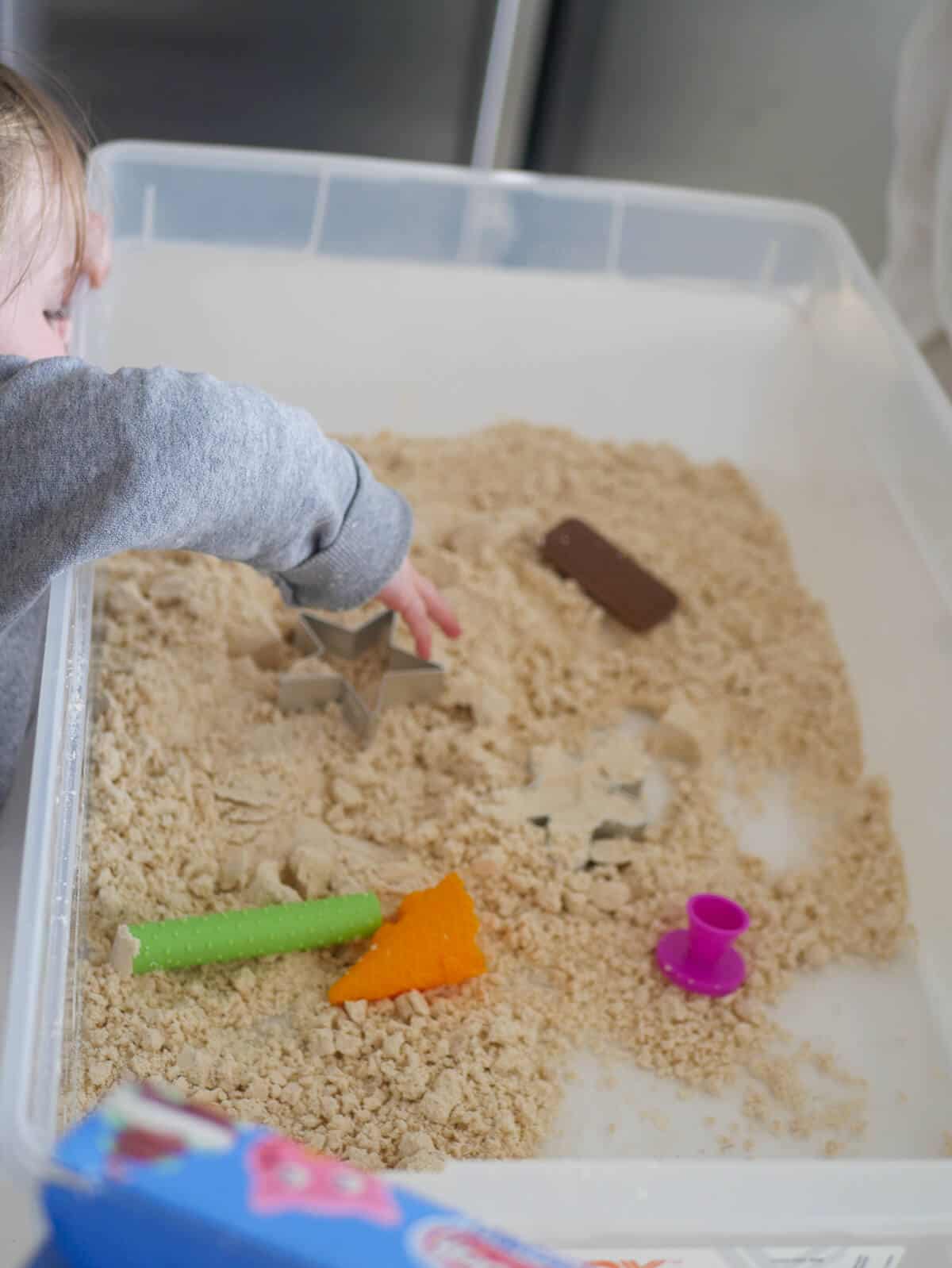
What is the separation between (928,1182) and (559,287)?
88cm

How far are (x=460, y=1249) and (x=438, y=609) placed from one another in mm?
598

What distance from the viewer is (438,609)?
977 mm

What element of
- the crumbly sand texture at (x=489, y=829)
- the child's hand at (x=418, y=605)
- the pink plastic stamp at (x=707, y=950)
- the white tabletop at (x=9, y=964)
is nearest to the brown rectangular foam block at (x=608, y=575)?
the crumbly sand texture at (x=489, y=829)

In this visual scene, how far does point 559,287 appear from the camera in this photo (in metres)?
1.26

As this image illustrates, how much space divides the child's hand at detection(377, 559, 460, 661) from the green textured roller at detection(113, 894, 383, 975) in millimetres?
214

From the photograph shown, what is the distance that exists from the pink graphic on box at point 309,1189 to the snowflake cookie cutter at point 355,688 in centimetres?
51

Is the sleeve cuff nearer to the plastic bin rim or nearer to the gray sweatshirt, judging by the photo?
the gray sweatshirt

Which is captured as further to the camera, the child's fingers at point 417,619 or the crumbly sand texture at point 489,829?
the child's fingers at point 417,619

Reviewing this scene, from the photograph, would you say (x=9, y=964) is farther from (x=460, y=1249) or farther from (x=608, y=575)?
(x=608, y=575)

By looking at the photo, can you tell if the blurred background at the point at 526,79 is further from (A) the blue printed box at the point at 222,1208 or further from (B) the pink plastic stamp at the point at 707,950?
(A) the blue printed box at the point at 222,1208

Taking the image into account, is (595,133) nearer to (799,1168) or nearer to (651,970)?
(651,970)

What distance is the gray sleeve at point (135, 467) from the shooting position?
0.67 meters

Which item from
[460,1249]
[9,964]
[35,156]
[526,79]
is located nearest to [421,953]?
[9,964]

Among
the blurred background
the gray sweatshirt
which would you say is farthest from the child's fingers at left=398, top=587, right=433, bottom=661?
the blurred background
